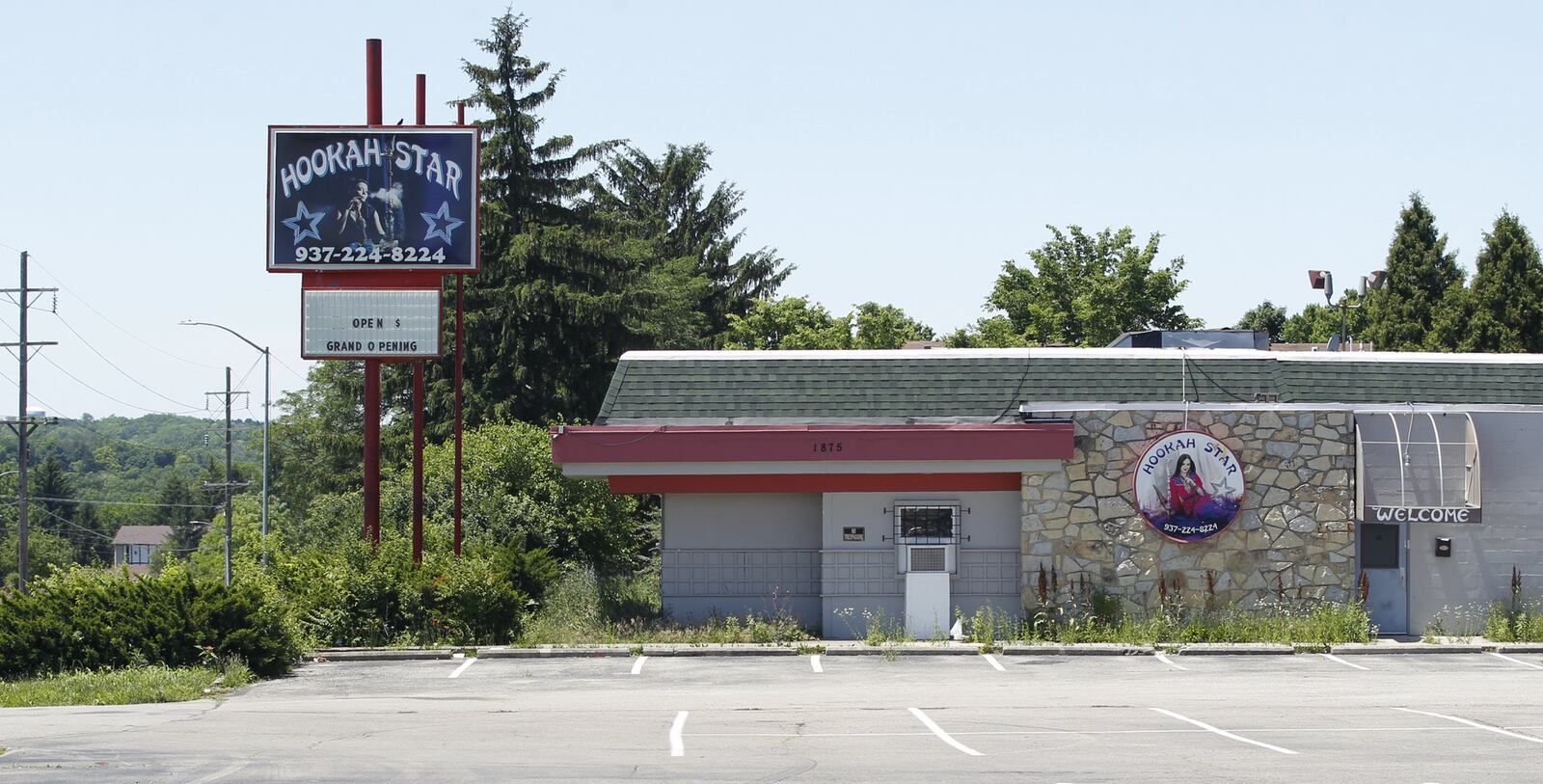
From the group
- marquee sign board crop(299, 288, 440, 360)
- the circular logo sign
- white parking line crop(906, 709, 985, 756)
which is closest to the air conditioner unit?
the circular logo sign

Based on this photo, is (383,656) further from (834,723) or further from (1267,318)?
(1267,318)

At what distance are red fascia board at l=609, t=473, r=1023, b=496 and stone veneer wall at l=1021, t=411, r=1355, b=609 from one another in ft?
2.37

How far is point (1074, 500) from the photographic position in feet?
83.5

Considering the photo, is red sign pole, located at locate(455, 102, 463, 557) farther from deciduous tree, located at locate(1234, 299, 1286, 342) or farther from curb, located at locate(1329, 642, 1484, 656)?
deciduous tree, located at locate(1234, 299, 1286, 342)

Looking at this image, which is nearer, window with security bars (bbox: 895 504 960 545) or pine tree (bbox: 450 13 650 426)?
window with security bars (bbox: 895 504 960 545)

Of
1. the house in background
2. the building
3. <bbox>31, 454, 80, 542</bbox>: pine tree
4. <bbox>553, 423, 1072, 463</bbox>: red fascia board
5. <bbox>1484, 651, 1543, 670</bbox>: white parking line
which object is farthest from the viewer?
the house in background

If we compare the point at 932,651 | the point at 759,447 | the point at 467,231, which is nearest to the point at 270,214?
the point at 467,231

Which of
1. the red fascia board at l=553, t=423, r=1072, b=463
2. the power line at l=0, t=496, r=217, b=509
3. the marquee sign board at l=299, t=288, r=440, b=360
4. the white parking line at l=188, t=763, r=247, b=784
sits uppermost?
the marquee sign board at l=299, t=288, r=440, b=360

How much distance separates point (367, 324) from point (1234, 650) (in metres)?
14.5

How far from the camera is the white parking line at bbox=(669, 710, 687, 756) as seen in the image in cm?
1500

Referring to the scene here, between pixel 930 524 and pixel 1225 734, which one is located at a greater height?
pixel 930 524

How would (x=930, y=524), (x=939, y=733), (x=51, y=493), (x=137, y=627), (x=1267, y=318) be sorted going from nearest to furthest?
1. (x=939, y=733)
2. (x=137, y=627)
3. (x=930, y=524)
4. (x=1267, y=318)
5. (x=51, y=493)

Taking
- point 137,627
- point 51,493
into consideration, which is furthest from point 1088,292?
point 51,493

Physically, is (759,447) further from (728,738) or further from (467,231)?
(728,738)
